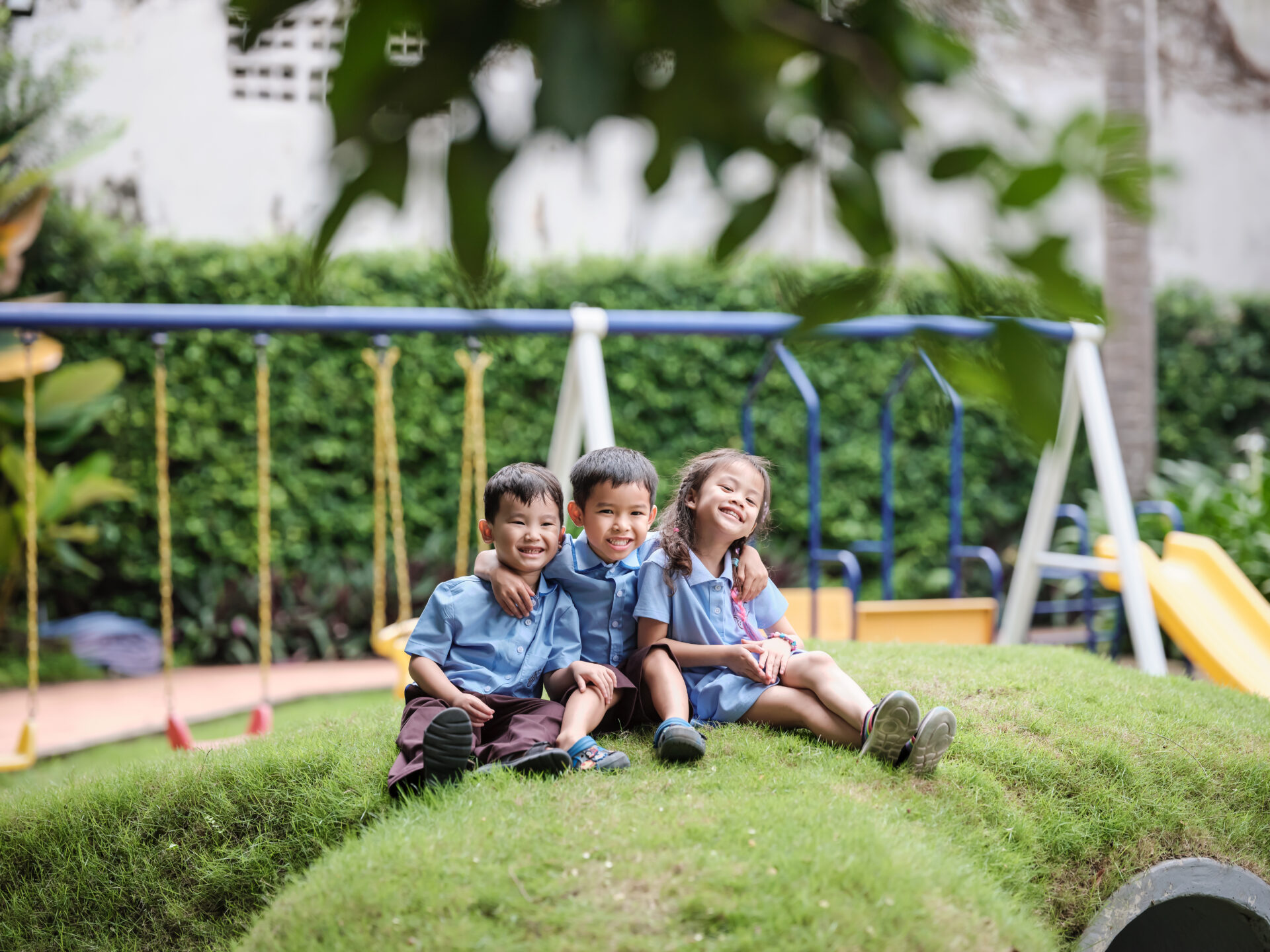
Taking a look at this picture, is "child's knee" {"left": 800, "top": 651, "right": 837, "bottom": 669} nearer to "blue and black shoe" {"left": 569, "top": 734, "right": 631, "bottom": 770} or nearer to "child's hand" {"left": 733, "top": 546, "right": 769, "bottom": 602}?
"child's hand" {"left": 733, "top": 546, "right": 769, "bottom": 602}

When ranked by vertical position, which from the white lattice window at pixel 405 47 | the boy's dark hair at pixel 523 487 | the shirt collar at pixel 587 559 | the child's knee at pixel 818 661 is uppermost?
the white lattice window at pixel 405 47

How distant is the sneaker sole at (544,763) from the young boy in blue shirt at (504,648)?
51mm

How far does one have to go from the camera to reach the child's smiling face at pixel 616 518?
2.87 metres

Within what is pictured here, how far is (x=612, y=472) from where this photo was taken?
285cm

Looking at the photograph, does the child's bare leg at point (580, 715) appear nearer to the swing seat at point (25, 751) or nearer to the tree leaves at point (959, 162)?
the tree leaves at point (959, 162)

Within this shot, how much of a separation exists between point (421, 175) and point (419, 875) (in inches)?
67.5

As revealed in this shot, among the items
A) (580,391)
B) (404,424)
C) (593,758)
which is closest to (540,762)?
(593,758)

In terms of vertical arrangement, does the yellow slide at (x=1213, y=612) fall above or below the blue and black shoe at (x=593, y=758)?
below

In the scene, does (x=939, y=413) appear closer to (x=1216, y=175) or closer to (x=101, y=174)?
(x=101, y=174)

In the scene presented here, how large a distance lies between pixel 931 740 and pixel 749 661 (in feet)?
1.68

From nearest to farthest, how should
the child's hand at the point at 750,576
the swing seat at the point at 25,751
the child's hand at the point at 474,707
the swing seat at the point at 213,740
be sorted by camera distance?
the child's hand at the point at 474,707 < the child's hand at the point at 750,576 < the swing seat at the point at 213,740 < the swing seat at the point at 25,751

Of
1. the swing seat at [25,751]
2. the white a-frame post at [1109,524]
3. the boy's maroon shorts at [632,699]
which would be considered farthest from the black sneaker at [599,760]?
the swing seat at [25,751]

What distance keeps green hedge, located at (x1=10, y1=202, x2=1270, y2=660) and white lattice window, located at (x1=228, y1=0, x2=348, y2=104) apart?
211 inches

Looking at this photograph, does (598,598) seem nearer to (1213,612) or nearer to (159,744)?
(159,744)
